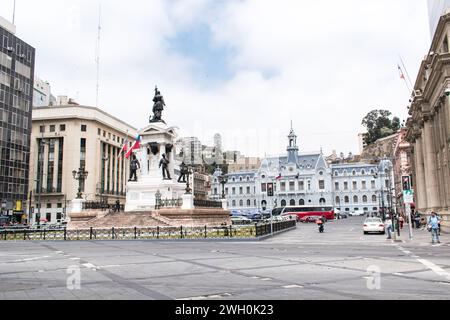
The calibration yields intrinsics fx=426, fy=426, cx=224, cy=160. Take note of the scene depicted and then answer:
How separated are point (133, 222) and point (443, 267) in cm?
2950

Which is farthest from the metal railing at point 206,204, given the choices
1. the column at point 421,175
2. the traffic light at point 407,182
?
the column at point 421,175

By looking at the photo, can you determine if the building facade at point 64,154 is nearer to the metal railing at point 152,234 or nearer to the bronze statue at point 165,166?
the bronze statue at point 165,166

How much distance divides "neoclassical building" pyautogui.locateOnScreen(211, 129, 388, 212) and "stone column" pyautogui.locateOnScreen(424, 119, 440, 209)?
82513 mm

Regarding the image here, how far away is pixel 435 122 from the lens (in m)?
42.0

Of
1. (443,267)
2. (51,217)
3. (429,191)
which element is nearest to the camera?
(443,267)

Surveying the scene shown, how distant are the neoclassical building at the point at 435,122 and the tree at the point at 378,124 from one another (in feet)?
320

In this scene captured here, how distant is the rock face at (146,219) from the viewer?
38406 mm

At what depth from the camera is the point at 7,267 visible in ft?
51.6

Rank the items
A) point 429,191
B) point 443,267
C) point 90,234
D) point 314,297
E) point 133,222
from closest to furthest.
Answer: point 314,297
point 443,267
point 90,234
point 133,222
point 429,191

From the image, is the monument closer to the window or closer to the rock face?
the rock face

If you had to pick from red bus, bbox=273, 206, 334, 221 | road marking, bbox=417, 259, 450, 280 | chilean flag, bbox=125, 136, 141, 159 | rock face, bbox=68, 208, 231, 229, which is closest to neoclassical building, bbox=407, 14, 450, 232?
road marking, bbox=417, 259, 450, 280
